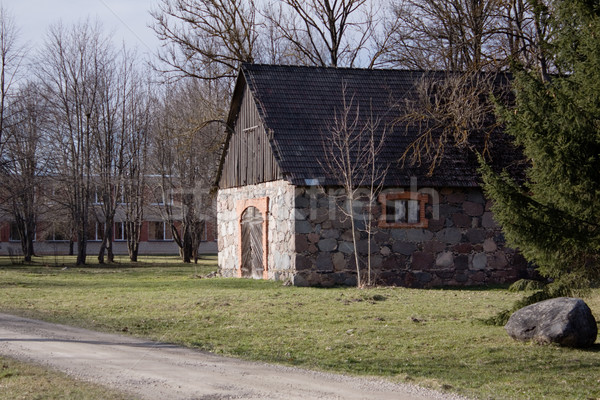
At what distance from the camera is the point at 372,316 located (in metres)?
13.1

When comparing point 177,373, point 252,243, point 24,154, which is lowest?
point 177,373

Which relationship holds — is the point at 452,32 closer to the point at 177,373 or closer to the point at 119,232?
the point at 177,373

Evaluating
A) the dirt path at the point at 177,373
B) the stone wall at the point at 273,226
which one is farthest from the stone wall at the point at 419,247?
the dirt path at the point at 177,373

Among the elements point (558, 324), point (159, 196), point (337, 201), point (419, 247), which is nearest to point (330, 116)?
point (337, 201)

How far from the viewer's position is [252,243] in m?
22.3

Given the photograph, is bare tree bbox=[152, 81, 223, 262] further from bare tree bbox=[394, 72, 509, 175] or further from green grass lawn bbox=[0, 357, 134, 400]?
green grass lawn bbox=[0, 357, 134, 400]

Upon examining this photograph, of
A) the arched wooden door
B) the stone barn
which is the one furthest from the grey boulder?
the arched wooden door

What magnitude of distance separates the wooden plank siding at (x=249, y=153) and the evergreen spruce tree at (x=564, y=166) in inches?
368

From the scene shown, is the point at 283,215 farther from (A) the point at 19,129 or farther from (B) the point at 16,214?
(B) the point at 16,214

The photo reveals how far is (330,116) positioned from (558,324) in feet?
39.5

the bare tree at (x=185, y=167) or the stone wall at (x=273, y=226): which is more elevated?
the bare tree at (x=185, y=167)

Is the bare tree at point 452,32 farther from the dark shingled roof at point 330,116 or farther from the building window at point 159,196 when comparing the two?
the building window at point 159,196

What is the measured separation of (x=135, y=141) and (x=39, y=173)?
5866 mm

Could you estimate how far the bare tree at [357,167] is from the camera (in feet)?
61.3
